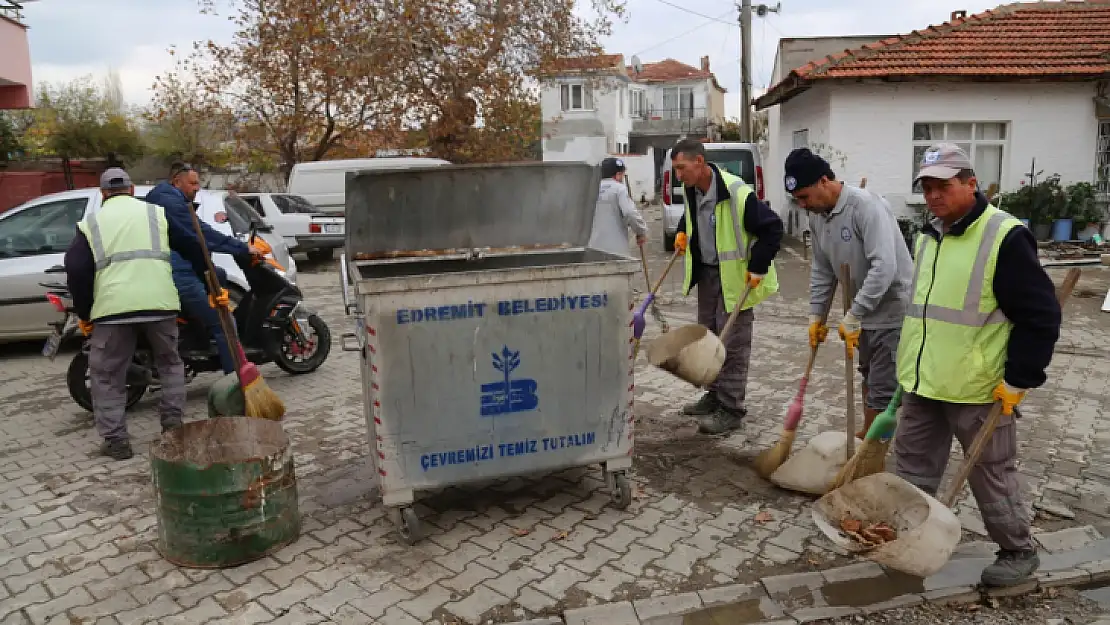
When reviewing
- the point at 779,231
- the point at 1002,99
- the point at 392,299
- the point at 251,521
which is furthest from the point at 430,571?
the point at 1002,99

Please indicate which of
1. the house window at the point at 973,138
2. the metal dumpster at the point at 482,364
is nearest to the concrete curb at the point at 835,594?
the metal dumpster at the point at 482,364

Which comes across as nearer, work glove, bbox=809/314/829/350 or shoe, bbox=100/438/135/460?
work glove, bbox=809/314/829/350

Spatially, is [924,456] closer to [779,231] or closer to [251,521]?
[779,231]

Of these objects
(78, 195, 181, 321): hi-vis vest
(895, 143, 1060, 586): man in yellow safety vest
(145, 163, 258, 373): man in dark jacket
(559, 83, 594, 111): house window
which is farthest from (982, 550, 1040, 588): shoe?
(559, 83, 594, 111): house window

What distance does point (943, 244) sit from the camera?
3277mm

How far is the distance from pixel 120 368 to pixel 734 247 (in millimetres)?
3895

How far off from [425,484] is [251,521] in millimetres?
792

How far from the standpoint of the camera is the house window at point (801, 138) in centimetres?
1653

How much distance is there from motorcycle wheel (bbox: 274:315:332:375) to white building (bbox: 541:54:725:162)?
36.1 meters

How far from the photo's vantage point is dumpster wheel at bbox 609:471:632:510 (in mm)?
4285

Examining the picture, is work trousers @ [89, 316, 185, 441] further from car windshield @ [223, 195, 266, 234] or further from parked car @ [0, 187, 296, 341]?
car windshield @ [223, 195, 266, 234]

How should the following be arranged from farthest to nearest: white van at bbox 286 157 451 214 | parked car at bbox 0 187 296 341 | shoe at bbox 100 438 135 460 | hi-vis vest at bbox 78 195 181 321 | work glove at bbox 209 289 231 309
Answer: white van at bbox 286 157 451 214 → parked car at bbox 0 187 296 341 → shoe at bbox 100 438 135 460 → work glove at bbox 209 289 231 309 → hi-vis vest at bbox 78 195 181 321

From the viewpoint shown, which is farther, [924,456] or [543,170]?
[543,170]

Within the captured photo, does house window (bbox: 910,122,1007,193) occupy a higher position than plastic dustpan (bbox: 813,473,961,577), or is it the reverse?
house window (bbox: 910,122,1007,193)
